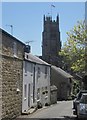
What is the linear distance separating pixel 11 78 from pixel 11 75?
197 millimetres

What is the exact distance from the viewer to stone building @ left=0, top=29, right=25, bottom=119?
2134cm

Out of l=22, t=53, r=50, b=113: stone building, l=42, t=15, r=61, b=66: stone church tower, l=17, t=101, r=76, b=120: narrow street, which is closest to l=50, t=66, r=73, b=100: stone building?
l=22, t=53, r=50, b=113: stone building

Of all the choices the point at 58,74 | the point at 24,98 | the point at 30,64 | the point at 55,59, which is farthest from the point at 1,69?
the point at 55,59

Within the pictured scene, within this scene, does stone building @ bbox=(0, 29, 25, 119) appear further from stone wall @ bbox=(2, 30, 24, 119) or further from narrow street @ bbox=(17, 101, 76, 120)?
narrow street @ bbox=(17, 101, 76, 120)

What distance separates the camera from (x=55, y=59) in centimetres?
10750

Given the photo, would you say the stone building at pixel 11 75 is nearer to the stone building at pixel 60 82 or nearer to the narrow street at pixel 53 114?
the narrow street at pixel 53 114

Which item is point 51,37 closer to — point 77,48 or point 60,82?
point 60,82

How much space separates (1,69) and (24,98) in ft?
29.6

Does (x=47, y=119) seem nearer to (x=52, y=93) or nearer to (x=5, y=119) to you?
(x=5, y=119)

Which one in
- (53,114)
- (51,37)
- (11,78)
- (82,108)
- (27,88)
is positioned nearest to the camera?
(82,108)

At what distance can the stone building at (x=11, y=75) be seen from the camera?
21344 millimetres

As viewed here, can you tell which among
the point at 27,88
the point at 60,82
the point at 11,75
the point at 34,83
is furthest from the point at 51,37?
the point at 11,75

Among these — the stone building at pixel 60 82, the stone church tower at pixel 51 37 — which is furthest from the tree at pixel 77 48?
the stone church tower at pixel 51 37

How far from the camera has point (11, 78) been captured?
23.5 meters
